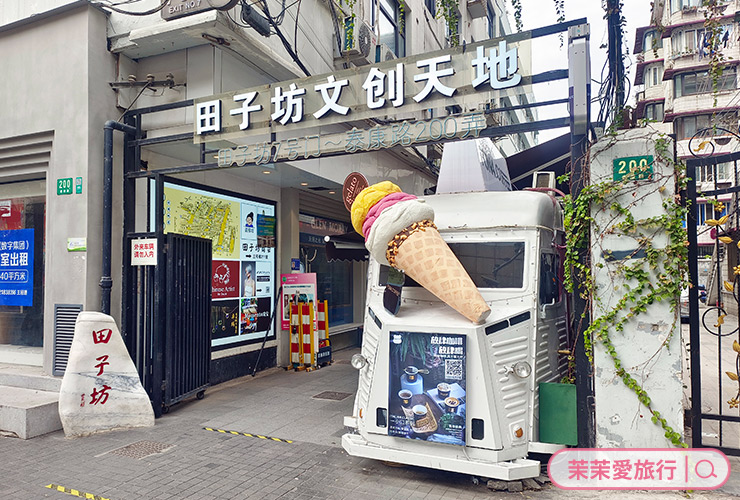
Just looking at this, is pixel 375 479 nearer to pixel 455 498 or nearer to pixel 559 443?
pixel 455 498

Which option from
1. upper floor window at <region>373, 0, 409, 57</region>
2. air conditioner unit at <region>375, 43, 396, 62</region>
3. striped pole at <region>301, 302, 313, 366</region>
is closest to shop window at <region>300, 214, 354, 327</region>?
striped pole at <region>301, 302, 313, 366</region>

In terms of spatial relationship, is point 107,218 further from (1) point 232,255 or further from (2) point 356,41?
(2) point 356,41

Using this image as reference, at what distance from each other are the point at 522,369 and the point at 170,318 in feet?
16.1

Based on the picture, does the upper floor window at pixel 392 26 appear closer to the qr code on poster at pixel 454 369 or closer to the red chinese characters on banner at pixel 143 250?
the red chinese characters on banner at pixel 143 250

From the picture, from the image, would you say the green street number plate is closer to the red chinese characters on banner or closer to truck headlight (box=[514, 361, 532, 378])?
the red chinese characters on banner

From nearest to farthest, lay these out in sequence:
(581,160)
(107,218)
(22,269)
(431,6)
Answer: (581,160) < (107,218) < (22,269) < (431,6)

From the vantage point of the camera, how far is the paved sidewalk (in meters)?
4.73

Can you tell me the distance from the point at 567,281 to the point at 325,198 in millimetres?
8469

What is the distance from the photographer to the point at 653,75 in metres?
40.7

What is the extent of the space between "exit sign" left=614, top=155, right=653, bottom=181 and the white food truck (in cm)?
89

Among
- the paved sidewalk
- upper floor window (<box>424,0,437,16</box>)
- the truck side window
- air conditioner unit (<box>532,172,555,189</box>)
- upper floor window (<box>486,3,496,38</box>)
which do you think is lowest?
the paved sidewalk

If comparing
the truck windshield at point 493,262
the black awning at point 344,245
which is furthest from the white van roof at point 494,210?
the black awning at point 344,245

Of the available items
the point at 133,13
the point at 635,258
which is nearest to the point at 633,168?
the point at 635,258

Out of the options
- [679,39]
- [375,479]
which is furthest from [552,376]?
[679,39]
